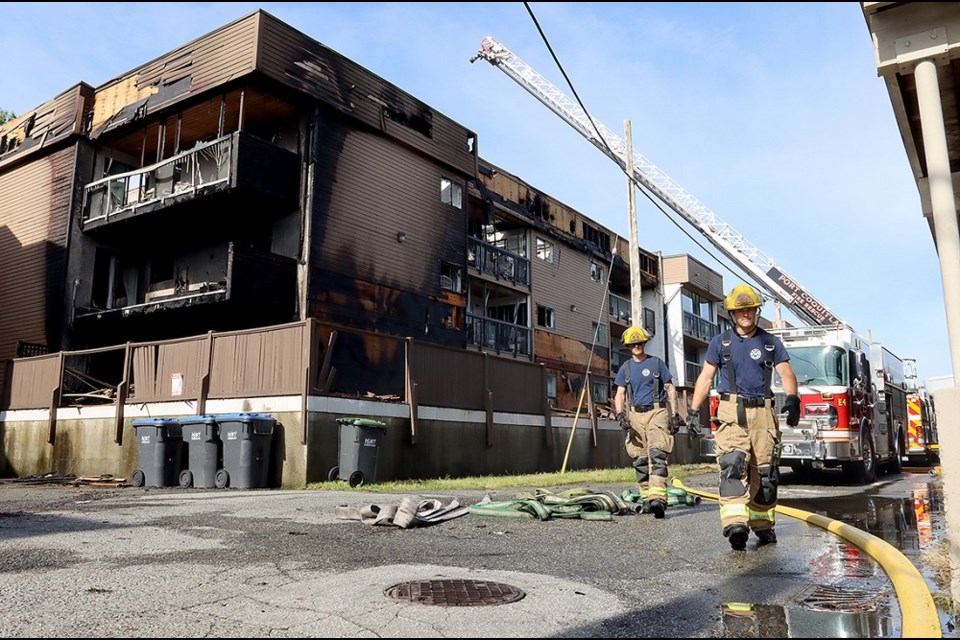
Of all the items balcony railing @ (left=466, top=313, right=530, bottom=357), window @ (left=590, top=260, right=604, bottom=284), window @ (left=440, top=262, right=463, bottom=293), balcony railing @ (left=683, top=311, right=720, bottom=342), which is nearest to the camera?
window @ (left=440, top=262, right=463, bottom=293)

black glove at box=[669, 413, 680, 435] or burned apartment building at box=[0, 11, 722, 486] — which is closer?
black glove at box=[669, 413, 680, 435]

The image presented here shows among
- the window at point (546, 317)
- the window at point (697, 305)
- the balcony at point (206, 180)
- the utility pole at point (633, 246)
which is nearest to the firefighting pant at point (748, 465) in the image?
the utility pole at point (633, 246)

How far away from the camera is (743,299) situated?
249 inches

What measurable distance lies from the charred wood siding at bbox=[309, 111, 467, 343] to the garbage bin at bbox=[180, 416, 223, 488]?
6493 millimetres

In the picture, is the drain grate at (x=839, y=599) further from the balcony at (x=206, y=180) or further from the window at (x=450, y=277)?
the window at (x=450, y=277)

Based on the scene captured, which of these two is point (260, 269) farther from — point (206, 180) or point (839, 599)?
point (839, 599)

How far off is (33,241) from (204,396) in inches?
495

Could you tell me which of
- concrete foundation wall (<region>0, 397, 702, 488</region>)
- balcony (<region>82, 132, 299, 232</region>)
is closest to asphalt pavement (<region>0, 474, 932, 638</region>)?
concrete foundation wall (<region>0, 397, 702, 488</region>)

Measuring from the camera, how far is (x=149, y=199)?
Result: 21.3 meters

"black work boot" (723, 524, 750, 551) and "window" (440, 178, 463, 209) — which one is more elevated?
"window" (440, 178, 463, 209)

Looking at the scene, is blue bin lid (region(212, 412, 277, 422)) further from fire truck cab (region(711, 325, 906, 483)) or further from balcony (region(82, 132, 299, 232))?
fire truck cab (region(711, 325, 906, 483))

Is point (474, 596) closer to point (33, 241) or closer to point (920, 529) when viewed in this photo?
point (920, 529)

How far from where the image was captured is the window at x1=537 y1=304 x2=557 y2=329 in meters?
31.2

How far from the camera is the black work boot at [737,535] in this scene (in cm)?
586
